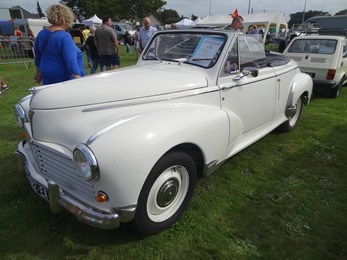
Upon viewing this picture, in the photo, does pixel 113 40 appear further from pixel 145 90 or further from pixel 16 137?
pixel 145 90

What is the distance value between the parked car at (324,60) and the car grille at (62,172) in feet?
22.5

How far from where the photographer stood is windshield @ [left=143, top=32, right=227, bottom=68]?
3064mm

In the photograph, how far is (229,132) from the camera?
9.07 ft

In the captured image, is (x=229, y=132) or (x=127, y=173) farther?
(x=229, y=132)

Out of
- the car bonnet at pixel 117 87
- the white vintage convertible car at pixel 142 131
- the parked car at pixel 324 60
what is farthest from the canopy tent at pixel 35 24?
the car bonnet at pixel 117 87

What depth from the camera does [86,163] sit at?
5.90 feet

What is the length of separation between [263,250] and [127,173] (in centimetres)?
137

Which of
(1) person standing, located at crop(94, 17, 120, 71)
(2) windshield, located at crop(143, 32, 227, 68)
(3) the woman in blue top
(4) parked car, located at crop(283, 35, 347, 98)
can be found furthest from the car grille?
(4) parked car, located at crop(283, 35, 347, 98)

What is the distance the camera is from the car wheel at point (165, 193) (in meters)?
2.07

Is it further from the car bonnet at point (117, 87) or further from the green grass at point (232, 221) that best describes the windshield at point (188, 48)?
the green grass at point (232, 221)

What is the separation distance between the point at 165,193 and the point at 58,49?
2222mm

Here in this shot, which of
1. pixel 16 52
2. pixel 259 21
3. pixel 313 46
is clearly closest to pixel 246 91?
pixel 313 46

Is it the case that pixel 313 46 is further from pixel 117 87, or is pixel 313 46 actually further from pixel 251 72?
pixel 117 87

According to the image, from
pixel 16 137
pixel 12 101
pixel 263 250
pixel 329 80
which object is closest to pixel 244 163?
pixel 263 250
